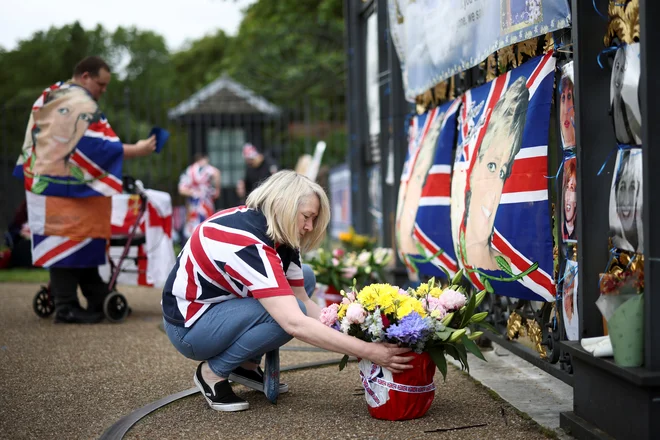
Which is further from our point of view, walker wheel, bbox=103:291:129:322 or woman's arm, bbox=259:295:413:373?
walker wheel, bbox=103:291:129:322

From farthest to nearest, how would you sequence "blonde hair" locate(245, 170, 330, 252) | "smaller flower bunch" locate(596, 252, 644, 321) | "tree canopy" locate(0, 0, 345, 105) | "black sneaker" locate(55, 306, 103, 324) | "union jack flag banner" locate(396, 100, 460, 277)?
"tree canopy" locate(0, 0, 345, 105) → "black sneaker" locate(55, 306, 103, 324) → "union jack flag banner" locate(396, 100, 460, 277) → "blonde hair" locate(245, 170, 330, 252) → "smaller flower bunch" locate(596, 252, 644, 321)

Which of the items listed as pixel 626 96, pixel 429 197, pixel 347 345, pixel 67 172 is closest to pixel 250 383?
pixel 347 345

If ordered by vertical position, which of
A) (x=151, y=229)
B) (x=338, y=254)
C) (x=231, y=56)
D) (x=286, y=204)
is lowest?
(x=338, y=254)

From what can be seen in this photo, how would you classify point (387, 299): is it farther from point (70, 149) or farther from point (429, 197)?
point (70, 149)

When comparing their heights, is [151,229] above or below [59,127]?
below

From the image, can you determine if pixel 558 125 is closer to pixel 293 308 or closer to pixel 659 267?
pixel 659 267

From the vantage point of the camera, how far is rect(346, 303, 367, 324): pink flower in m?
3.15

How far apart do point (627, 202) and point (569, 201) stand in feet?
1.94

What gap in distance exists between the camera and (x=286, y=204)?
334 cm

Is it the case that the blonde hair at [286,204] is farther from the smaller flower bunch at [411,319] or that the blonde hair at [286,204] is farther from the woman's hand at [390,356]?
the woman's hand at [390,356]

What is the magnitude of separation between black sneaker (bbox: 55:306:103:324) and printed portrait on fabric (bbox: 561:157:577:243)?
4.18 meters

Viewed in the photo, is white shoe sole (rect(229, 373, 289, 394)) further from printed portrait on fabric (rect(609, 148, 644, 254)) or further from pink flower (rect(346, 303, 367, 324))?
printed portrait on fabric (rect(609, 148, 644, 254))

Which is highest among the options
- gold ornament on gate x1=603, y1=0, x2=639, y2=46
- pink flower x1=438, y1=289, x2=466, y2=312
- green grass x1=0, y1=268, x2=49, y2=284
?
gold ornament on gate x1=603, y1=0, x2=639, y2=46

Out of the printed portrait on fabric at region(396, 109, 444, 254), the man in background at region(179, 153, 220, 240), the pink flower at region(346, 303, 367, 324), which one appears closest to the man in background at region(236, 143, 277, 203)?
the man in background at region(179, 153, 220, 240)
